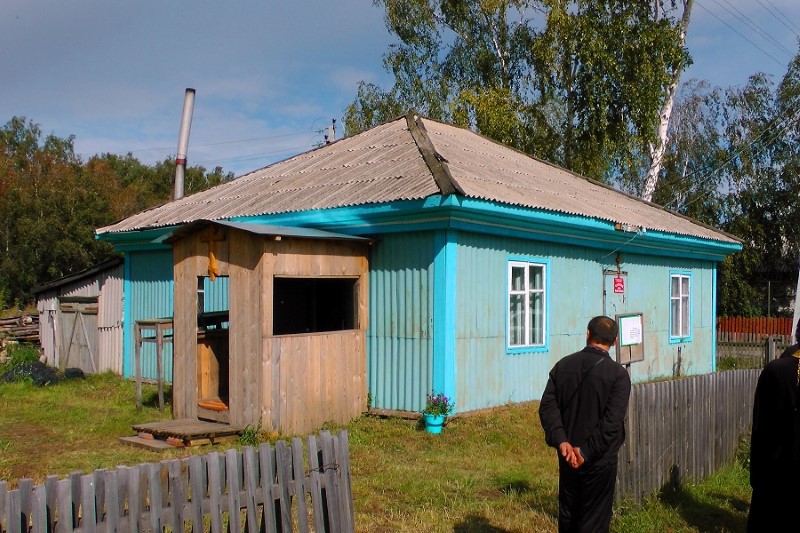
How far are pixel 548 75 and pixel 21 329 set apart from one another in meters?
15.9

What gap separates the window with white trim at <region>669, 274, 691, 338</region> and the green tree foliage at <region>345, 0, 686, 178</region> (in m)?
7.30

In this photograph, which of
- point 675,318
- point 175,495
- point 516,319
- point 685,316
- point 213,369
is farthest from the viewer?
point 685,316

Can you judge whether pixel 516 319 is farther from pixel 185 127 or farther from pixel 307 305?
pixel 185 127

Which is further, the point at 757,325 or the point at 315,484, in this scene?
the point at 757,325

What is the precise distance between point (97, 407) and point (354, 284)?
14.8ft

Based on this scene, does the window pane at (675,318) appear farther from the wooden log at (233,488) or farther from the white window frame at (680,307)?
the wooden log at (233,488)

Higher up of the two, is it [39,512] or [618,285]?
[618,285]

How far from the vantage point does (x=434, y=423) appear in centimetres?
978

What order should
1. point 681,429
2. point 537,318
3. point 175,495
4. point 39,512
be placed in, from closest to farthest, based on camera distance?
1. point 39,512
2. point 175,495
3. point 681,429
4. point 537,318

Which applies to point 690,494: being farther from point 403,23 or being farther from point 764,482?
point 403,23

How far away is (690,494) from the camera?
290 inches

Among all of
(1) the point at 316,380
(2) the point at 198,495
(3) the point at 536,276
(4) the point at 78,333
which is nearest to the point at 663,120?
(3) the point at 536,276

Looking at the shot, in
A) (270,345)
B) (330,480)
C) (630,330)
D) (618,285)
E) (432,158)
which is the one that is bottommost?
(330,480)

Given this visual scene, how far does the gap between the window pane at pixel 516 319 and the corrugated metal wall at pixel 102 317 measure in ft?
26.7
